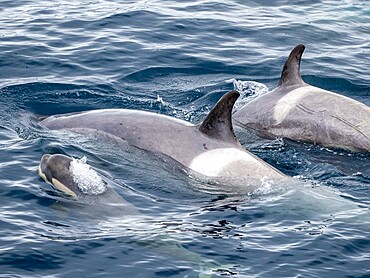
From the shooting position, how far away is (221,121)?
13.8m

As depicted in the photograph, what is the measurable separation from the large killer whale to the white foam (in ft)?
4.39

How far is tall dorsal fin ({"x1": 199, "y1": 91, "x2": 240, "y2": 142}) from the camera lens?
44.3ft

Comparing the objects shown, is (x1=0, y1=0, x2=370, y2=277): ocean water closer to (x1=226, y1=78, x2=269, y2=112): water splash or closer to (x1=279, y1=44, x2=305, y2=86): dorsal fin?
(x1=226, y1=78, x2=269, y2=112): water splash

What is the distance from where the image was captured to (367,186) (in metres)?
13.9

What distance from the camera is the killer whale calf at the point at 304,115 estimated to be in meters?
15.9

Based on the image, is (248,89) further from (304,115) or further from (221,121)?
(221,121)

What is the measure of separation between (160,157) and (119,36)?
9.02 m

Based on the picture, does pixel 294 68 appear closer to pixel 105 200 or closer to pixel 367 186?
pixel 367 186

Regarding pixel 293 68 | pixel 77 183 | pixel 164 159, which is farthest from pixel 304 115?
pixel 77 183

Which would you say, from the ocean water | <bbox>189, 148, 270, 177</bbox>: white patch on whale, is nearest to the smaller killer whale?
the ocean water

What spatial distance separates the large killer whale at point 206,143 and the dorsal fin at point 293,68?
3104 millimetres

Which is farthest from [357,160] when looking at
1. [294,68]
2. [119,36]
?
[119,36]

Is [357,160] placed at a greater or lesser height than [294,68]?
lesser

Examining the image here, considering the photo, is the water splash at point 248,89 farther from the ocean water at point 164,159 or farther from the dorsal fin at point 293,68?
the dorsal fin at point 293,68
